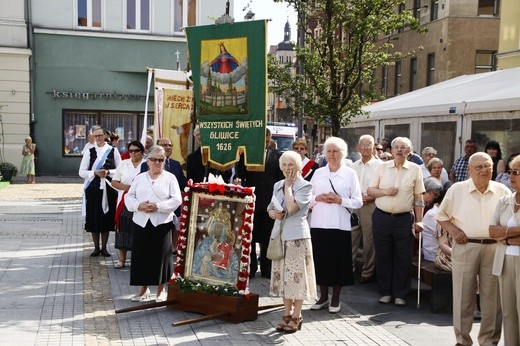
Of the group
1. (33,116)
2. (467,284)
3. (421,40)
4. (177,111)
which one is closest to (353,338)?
(467,284)

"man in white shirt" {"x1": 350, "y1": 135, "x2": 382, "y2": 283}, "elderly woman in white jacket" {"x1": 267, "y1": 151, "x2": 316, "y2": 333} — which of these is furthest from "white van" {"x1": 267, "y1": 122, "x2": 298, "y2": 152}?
"elderly woman in white jacket" {"x1": 267, "y1": 151, "x2": 316, "y2": 333}

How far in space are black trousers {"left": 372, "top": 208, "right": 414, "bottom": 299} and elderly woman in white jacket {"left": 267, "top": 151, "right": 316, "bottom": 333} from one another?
5.58 feet

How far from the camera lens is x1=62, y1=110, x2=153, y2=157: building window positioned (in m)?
28.5

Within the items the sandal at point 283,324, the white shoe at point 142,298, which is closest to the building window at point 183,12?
the white shoe at point 142,298

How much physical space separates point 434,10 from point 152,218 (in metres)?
28.6

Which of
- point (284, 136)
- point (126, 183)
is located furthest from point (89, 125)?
point (126, 183)

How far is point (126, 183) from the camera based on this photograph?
964cm

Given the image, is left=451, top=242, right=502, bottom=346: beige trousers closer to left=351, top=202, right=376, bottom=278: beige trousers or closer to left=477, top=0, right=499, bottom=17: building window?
left=351, top=202, right=376, bottom=278: beige trousers

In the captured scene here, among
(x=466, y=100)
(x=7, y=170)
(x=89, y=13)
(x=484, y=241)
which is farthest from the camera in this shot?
(x=89, y=13)

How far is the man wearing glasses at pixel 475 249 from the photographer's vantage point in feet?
20.2

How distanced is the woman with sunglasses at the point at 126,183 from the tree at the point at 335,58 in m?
8.16

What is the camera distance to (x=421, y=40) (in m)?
34.5

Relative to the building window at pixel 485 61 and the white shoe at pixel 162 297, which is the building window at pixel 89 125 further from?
the white shoe at pixel 162 297

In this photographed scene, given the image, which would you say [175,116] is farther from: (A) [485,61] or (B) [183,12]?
(A) [485,61]
